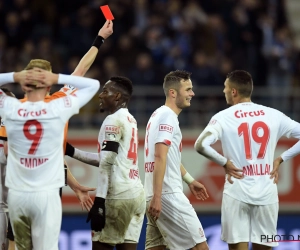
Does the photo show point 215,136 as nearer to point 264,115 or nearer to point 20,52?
point 264,115

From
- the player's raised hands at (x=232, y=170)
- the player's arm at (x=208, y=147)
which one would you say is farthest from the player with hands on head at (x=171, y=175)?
the player's raised hands at (x=232, y=170)

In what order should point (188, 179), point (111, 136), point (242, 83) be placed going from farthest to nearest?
point (188, 179) < point (242, 83) < point (111, 136)

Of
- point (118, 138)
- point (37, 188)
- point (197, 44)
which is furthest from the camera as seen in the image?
point (197, 44)

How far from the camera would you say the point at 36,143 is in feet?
20.9

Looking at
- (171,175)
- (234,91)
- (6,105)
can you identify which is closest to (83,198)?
(171,175)

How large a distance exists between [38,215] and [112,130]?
1.18 m

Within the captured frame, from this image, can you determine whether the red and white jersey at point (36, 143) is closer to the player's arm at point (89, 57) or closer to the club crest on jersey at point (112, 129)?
the club crest on jersey at point (112, 129)

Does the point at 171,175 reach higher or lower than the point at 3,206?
higher

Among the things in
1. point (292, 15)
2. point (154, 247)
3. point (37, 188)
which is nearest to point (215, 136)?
point (154, 247)

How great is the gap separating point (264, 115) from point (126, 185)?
1.56 metres

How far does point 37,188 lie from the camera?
20.9ft

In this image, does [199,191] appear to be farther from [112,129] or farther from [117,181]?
[112,129]

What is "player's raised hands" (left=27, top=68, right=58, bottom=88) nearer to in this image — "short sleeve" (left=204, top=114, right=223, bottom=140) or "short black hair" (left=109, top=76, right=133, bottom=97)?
"short black hair" (left=109, top=76, right=133, bottom=97)

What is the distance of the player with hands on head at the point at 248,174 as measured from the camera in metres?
7.57
